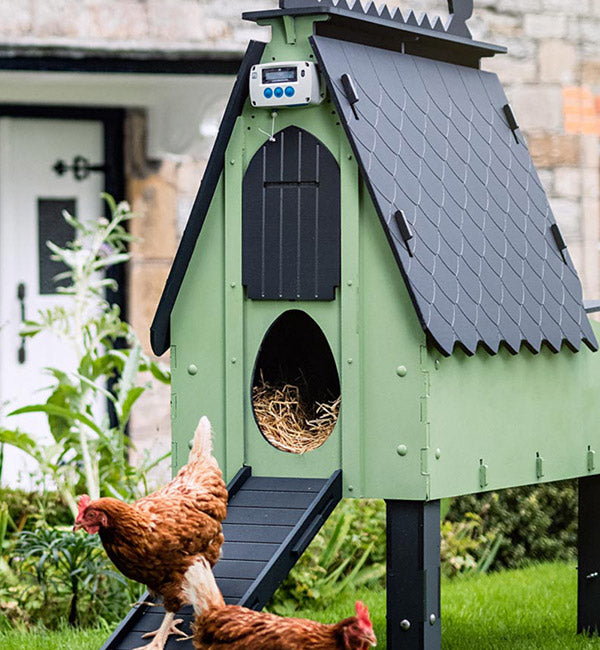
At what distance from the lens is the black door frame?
9453 mm

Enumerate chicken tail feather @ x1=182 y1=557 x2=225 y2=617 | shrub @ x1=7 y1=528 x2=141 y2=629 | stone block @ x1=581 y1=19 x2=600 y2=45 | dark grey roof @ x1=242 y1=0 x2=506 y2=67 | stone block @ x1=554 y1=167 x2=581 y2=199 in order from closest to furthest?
chicken tail feather @ x1=182 y1=557 x2=225 y2=617 < dark grey roof @ x1=242 y1=0 x2=506 y2=67 < shrub @ x1=7 y1=528 x2=141 y2=629 < stone block @ x1=554 y1=167 x2=581 y2=199 < stone block @ x1=581 y1=19 x2=600 y2=45

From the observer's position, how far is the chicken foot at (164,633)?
446 cm

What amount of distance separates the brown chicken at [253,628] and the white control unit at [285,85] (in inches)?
58.6

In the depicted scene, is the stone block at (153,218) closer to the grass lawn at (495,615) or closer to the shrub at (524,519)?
the shrub at (524,519)

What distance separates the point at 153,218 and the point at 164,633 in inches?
201

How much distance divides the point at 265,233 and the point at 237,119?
39 cm

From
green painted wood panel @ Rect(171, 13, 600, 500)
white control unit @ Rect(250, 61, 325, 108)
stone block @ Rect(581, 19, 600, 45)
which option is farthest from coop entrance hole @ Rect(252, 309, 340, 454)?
stone block @ Rect(581, 19, 600, 45)

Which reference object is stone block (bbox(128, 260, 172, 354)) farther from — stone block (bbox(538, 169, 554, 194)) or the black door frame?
stone block (bbox(538, 169, 554, 194))

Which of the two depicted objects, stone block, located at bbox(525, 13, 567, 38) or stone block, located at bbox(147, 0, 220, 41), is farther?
stone block, located at bbox(525, 13, 567, 38)

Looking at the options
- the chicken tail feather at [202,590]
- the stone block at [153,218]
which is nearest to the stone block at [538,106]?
the stone block at [153,218]

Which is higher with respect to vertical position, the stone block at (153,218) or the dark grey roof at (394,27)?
the dark grey roof at (394,27)

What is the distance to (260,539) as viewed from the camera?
15.3 feet

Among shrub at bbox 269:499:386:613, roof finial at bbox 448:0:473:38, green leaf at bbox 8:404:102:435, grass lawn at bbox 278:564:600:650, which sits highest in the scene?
roof finial at bbox 448:0:473:38

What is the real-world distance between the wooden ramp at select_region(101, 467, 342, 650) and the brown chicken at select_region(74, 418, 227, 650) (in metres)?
0.10
